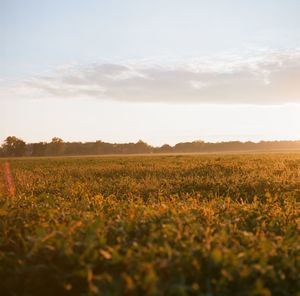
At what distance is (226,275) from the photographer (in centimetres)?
525

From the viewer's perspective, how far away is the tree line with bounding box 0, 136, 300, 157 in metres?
108

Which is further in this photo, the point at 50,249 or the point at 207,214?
the point at 207,214

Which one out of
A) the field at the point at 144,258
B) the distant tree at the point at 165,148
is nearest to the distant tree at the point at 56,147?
the distant tree at the point at 165,148

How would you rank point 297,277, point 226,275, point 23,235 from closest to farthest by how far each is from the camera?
point 226,275 → point 297,277 → point 23,235

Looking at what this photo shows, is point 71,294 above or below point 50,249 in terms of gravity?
below

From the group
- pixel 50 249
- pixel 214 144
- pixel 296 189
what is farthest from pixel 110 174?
pixel 214 144

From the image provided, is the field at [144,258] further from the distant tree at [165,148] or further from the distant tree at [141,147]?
the distant tree at [165,148]


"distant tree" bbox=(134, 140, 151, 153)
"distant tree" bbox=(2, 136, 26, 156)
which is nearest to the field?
"distant tree" bbox=(2, 136, 26, 156)

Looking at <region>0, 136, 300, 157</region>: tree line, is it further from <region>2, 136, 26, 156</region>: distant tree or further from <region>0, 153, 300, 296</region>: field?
<region>0, 153, 300, 296</region>: field

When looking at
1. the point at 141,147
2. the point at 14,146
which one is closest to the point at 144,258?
the point at 14,146

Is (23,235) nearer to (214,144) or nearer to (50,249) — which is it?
(50,249)

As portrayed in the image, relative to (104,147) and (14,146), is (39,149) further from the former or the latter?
(104,147)

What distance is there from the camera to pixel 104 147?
122 metres

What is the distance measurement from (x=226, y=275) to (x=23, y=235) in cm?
411
